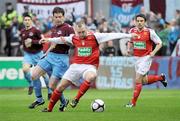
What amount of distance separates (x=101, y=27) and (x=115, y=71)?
8.38 ft

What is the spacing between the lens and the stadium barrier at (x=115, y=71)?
92.0 feet

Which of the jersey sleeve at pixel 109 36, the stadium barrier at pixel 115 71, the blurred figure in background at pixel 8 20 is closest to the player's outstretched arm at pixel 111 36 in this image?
the jersey sleeve at pixel 109 36

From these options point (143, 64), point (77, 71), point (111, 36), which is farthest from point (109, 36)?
point (143, 64)

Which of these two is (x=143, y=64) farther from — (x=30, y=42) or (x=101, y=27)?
(x=101, y=27)

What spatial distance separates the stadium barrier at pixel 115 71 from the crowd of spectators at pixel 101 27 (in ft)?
4.12

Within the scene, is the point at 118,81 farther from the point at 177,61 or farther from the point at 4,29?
the point at 4,29

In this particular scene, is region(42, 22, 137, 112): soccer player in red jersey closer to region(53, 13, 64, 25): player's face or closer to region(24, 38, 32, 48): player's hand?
region(53, 13, 64, 25): player's face

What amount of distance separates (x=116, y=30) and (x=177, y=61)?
12.1 feet

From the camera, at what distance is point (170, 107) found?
17922 millimetres

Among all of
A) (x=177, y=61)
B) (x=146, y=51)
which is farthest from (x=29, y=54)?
(x=177, y=61)

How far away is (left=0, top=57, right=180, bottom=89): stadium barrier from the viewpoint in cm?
2805

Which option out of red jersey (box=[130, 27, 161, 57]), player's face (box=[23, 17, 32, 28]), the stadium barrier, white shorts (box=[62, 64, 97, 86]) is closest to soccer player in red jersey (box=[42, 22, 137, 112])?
white shorts (box=[62, 64, 97, 86])

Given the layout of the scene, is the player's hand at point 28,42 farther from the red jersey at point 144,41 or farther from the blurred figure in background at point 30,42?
the red jersey at point 144,41

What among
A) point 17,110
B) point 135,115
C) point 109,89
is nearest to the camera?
point 135,115
